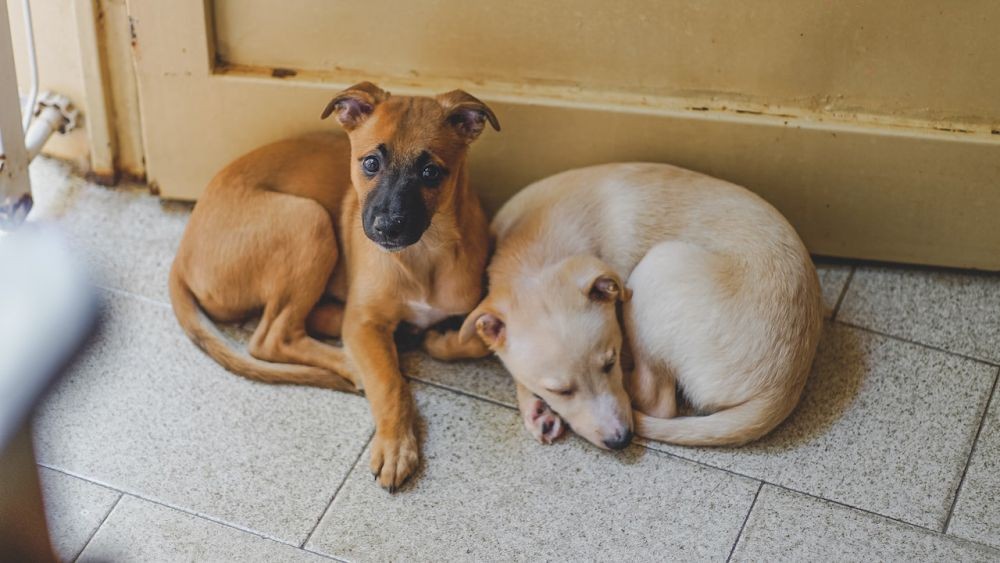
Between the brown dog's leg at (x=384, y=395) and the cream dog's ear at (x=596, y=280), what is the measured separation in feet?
1.73

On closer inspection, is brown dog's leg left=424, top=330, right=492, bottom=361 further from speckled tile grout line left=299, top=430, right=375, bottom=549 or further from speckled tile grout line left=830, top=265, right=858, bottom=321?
speckled tile grout line left=830, top=265, right=858, bottom=321

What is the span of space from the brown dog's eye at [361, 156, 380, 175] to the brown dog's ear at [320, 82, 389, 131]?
131 millimetres

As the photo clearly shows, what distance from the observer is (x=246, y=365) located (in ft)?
9.00

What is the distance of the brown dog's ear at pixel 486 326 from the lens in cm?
265

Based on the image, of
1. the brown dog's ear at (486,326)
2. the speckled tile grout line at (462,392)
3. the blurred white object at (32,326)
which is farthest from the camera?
the speckled tile grout line at (462,392)

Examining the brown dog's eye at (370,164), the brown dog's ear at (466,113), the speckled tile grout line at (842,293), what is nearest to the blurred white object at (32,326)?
the brown dog's eye at (370,164)

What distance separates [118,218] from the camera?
322cm

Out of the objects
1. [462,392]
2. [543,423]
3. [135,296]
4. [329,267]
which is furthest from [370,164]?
[135,296]

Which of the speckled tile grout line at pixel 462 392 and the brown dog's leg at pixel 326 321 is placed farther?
the brown dog's leg at pixel 326 321

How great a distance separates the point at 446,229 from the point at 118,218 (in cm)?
115

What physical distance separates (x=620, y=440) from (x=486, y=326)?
0.44 m

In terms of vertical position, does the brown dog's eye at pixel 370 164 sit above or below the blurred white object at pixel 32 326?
below

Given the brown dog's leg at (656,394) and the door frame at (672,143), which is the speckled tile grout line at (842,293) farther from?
the brown dog's leg at (656,394)

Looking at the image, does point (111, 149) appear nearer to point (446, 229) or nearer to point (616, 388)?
point (446, 229)
